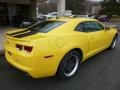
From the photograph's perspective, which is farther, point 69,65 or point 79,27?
point 79,27

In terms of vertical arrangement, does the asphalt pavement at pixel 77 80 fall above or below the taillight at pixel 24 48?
below

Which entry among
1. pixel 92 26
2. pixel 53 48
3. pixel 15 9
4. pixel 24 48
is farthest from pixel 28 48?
pixel 15 9

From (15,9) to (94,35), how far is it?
573 inches

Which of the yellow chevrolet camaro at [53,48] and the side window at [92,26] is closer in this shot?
the yellow chevrolet camaro at [53,48]

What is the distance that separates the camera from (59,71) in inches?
149

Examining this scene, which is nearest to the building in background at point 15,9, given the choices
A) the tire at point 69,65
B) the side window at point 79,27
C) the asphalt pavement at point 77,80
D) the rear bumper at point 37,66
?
the asphalt pavement at point 77,80

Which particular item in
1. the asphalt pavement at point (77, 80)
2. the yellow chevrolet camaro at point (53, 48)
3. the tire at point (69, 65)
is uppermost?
the yellow chevrolet camaro at point (53, 48)

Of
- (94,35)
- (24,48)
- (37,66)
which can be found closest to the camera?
(37,66)

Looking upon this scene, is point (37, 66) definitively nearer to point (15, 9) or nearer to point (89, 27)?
point (89, 27)

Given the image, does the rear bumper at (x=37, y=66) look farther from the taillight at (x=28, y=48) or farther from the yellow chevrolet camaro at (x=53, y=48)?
the taillight at (x=28, y=48)

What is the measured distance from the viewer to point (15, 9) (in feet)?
58.4

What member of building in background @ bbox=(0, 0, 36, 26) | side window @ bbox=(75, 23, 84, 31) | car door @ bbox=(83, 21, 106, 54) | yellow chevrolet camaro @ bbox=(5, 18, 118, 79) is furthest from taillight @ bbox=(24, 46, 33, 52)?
building in background @ bbox=(0, 0, 36, 26)

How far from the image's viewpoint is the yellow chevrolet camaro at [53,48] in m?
3.33

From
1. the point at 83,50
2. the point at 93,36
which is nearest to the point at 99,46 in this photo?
the point at 93,36
